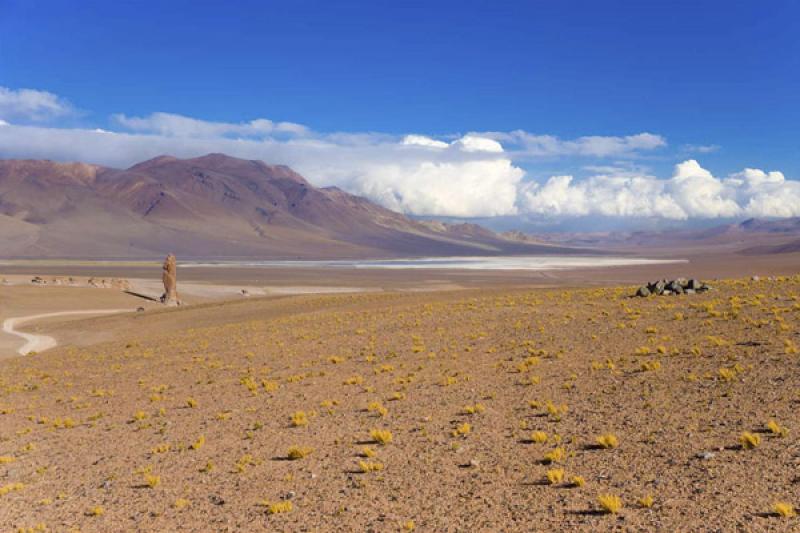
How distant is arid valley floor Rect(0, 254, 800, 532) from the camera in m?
9.02

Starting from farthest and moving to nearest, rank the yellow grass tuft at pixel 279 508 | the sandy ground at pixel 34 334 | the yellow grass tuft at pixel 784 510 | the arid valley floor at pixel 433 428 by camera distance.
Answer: the sandy ground at pixel 34 334 → the yellow grass tuft at pixel 279 508 → the arid valley floor at pixel 433 428 → the yellow grass tuft at pixel 784 510

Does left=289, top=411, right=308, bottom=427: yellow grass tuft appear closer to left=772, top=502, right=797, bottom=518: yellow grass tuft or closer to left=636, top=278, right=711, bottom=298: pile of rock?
left=772, top=502, right=797, bottom=518: yellow grass tuft

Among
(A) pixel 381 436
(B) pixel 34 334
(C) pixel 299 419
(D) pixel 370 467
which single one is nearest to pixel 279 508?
(D) pixel 370 467

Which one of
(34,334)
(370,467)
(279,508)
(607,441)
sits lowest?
(34,334)

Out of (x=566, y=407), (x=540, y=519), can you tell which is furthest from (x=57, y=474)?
(x=566, y=407)

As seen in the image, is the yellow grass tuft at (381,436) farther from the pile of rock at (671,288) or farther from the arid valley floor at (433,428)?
the pile of rock at (671,288)

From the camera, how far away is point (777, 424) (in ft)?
35.3

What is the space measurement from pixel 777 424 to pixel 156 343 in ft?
80.2

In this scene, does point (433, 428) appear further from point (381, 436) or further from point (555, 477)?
point (555, 477)

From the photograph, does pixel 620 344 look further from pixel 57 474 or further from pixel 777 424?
pixel 57 474

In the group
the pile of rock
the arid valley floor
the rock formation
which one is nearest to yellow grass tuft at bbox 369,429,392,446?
the arid valley floor

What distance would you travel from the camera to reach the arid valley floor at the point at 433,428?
902 centimetres

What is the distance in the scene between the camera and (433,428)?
1270 cm

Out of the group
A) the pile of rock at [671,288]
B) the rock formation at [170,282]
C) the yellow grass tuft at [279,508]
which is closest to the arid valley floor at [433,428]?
the yellow grass tuft at [279,508]
